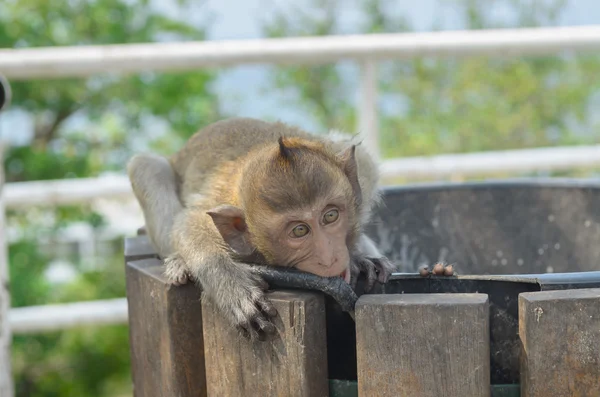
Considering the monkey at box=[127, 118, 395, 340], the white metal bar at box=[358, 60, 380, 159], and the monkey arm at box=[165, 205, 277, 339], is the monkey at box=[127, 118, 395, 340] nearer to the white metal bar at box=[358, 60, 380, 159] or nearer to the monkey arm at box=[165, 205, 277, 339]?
the monkey arm at box=[165, 205, 277, 339]

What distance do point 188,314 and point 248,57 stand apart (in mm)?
2401

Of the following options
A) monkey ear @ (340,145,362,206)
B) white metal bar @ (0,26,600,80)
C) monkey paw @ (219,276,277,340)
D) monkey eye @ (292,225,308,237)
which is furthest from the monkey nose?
white metal bar @ (0,26,600,80)

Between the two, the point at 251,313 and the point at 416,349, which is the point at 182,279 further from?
the point at 416,349

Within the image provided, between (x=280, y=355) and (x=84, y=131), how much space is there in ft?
25.7

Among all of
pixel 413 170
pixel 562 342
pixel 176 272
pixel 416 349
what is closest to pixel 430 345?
pixel 416 349

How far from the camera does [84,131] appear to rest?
32.0 ft

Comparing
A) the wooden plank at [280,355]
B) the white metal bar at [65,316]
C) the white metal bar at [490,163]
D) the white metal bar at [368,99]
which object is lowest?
the white metal bar at [65,316]

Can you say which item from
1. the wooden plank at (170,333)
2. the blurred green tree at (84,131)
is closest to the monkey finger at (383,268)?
the wooden plank at (170,333)

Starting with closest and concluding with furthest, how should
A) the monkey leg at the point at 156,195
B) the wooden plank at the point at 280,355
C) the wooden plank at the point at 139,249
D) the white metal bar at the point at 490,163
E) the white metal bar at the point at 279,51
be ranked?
the wooden plank at the point at 280,355 < the wooden plank at the point at 139,249 < the monkey leg at the point at 156,195 < the white metal bar at the point at 279,51 < the white metal bar at the point at 490,163

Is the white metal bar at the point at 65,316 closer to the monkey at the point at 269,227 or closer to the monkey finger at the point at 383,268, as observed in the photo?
the monkey at the point at 269,227

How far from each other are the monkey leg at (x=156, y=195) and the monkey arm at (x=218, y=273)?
0.17m

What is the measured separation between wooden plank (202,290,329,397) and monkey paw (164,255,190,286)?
214 mm

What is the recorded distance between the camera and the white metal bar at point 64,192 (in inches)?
182

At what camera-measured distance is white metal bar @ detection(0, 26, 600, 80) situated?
15.0 ft
